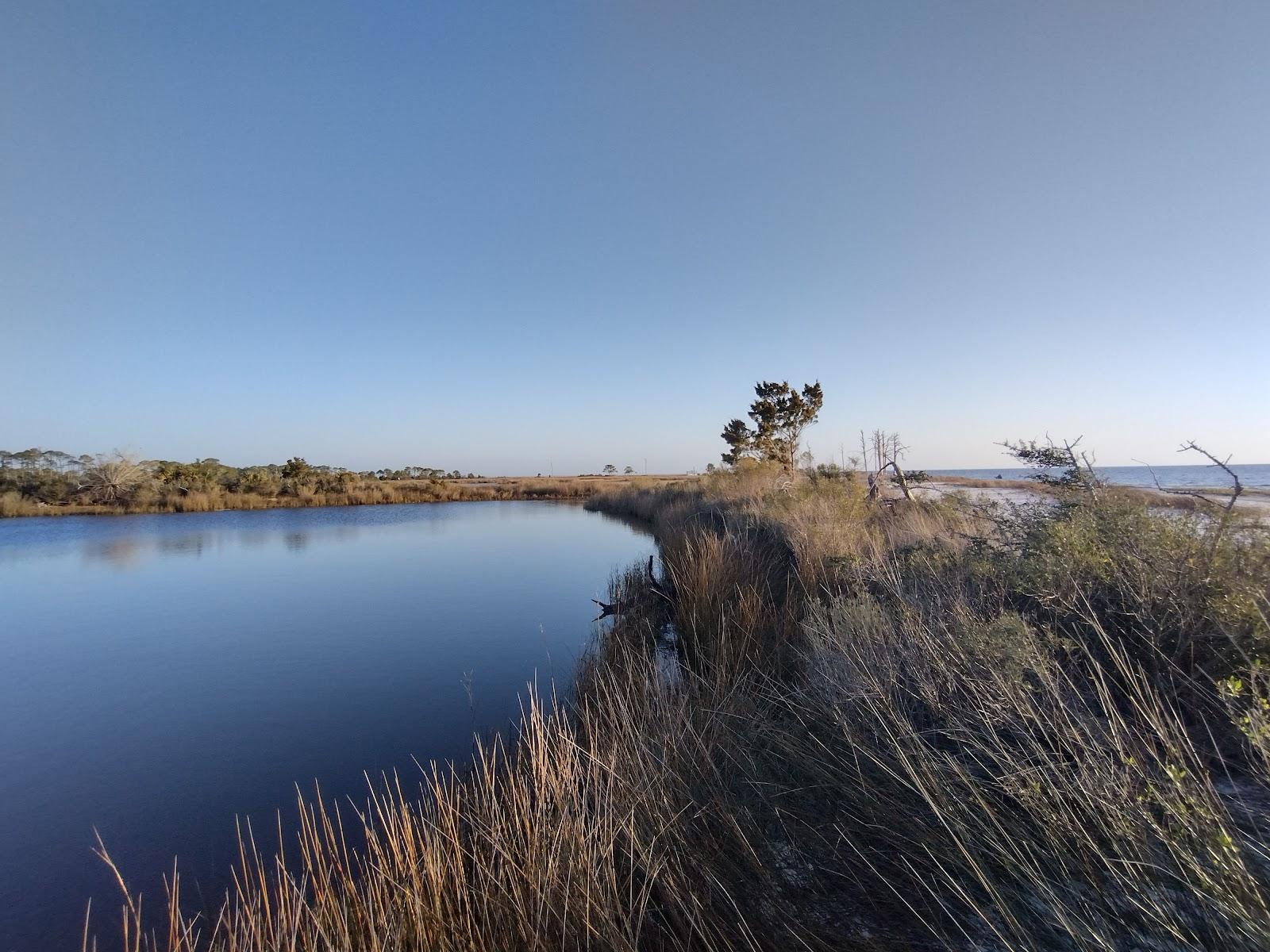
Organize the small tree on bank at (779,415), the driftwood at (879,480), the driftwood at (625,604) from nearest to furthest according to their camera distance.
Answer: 1. the driftwood at (625,604)
2. the driftwood at (879,480)
3. the small tree on bank at (779,415)

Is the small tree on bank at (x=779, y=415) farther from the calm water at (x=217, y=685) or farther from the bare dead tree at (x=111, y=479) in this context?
the bare dead tree at (x=111, y=479)

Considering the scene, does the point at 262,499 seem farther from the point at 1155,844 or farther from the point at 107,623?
the point at 1155,844

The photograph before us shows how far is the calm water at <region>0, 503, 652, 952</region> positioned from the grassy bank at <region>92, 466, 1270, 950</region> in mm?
536

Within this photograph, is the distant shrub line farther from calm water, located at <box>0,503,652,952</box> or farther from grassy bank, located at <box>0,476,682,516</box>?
calm water, located at <box>0,503,652,952</box>

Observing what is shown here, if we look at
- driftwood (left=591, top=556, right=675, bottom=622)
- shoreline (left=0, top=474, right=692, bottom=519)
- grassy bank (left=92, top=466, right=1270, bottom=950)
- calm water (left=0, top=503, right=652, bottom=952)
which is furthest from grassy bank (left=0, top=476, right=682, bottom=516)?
grassy bank (left=92, top=466, right=1270, bottom=950)

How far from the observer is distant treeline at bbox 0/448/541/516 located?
24.6 m

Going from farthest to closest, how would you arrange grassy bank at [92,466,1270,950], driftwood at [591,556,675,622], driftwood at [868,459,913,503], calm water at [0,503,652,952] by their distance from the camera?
1. driftwood at [868,459,913,503]
2. driftwood at [591,556,675,622]
3. calm water at [0,503,652,952]
4. grassy bank at [92,466,1270,950]

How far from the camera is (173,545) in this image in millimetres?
13953

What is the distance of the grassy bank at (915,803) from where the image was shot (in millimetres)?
1219

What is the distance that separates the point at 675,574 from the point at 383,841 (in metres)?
4.33

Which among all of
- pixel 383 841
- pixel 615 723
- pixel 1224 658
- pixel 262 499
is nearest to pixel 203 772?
pixel 383 841

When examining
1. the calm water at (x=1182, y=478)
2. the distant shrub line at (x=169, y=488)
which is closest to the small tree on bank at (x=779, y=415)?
the calm water at (x=1182, y=478)

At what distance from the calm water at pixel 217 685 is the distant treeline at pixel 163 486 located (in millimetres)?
15610

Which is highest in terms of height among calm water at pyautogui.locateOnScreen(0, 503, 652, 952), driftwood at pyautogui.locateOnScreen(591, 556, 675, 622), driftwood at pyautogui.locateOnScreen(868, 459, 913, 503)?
driftwood at pyautogui.locateOnScreen(868, 459, 913, 503)
